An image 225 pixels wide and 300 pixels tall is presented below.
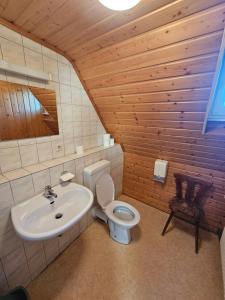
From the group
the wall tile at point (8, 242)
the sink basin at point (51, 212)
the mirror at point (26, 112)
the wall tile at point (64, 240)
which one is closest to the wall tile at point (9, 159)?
the mirror at point (26, 112)

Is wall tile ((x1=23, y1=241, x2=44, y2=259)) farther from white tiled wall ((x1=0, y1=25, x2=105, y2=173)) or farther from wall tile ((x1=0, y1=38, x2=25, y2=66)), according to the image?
wall tile ((x1=0, y1=38, x2=25, y2=66))

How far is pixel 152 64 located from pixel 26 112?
1.23m

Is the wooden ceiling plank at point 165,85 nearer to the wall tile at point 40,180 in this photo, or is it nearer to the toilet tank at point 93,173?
the toilet tank at point 93,173

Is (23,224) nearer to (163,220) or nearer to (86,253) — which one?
(86,253)

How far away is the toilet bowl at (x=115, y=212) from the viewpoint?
67.3 inches

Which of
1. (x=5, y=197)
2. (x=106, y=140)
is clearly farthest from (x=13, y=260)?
(x=106, y=140)

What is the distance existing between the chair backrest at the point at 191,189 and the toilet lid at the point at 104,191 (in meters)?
0.94

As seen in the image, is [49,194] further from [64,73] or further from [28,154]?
[64,73]

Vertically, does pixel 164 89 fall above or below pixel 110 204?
above

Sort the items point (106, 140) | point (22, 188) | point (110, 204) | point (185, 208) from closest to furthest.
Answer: point (22, 188) → point (185, 208) → point (110, 204) → point (106, 140)

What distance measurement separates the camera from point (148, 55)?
115 cm

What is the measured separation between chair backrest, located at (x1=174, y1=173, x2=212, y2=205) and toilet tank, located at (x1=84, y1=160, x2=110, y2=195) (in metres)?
1.00

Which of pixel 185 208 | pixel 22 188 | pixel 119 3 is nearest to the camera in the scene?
pixel 119 3

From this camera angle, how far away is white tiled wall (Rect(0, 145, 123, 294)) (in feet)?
3.73
